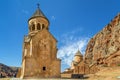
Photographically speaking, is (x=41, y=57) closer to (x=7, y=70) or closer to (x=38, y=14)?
(x=38, y=14)

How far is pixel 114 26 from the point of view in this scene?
96688mm

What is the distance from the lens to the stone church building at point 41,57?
25517 mm

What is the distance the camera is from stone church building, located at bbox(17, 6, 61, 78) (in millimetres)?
25517

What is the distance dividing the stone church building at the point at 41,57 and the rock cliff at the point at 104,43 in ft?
189

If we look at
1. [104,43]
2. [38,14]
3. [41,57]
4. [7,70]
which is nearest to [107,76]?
[41,57]

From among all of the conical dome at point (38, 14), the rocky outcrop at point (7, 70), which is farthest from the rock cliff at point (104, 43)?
the conical dome at point (38, 14)

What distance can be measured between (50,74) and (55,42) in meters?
4.65

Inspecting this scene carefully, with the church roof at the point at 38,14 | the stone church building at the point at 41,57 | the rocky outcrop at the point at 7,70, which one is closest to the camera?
the stone church building at the point at 41,57

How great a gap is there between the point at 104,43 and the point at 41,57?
252 feet

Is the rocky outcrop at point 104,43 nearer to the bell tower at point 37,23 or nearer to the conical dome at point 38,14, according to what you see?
the conical dome at point 38,14

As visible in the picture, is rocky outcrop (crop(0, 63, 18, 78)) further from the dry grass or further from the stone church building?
the stone church building

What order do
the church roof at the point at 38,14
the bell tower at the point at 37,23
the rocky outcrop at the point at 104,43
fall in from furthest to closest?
1. the rocky outcrop at the point at 104,43
2. the church roof at the point at 38,14
3. the bell tower at the point at 37,23

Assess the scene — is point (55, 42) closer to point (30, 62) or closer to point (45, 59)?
point (45, 59)

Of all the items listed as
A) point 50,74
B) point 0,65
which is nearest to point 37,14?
point 50,74
